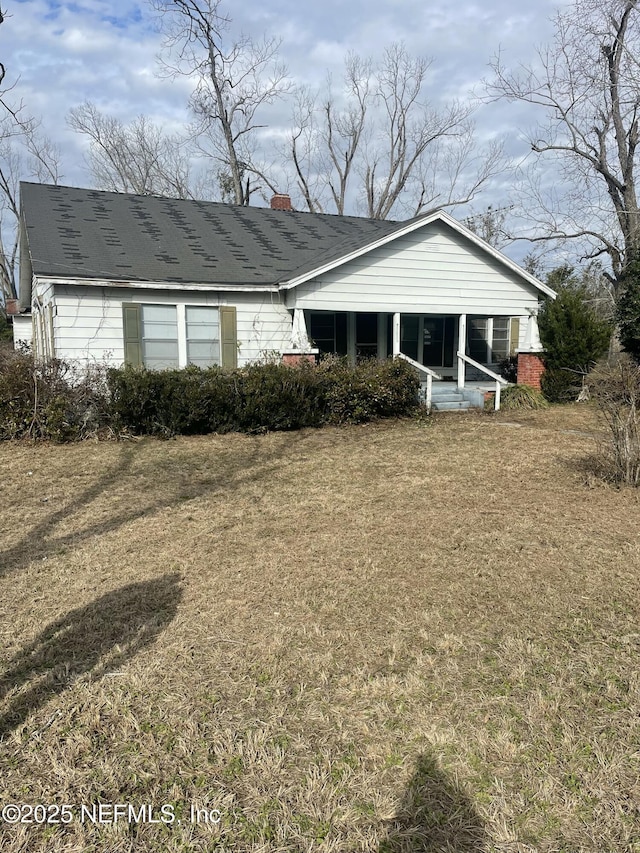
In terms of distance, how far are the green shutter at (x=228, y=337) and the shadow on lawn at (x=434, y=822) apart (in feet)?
33.8

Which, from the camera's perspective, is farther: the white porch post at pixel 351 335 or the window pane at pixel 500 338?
the window pane at pixel 500 338

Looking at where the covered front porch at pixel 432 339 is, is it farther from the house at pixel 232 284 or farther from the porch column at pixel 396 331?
the porch column at pixel 396 331

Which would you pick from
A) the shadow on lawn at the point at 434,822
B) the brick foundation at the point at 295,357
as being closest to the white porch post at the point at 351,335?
the brick foundation at the point at 295,357

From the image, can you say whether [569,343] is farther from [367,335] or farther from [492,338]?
[367,335]

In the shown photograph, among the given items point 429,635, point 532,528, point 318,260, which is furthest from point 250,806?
point 318,260

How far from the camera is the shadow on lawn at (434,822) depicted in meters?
1.96

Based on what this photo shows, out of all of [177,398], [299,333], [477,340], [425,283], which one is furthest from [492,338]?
[177,398]

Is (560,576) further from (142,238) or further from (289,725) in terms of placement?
(142,238)

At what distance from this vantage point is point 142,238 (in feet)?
41.2

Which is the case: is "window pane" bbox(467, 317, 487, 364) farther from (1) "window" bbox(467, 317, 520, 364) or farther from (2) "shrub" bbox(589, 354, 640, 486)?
(2) "shrub" bbox(589, 354, 640, 486)

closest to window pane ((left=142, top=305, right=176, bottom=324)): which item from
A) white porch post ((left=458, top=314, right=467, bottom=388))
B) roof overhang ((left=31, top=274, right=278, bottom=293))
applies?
roof overhang ((left=31, top=274, right=278, bottom=293))

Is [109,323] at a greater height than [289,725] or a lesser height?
greater

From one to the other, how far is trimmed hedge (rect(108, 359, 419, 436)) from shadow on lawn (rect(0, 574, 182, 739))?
562 cm

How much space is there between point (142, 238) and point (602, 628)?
12.2 m
